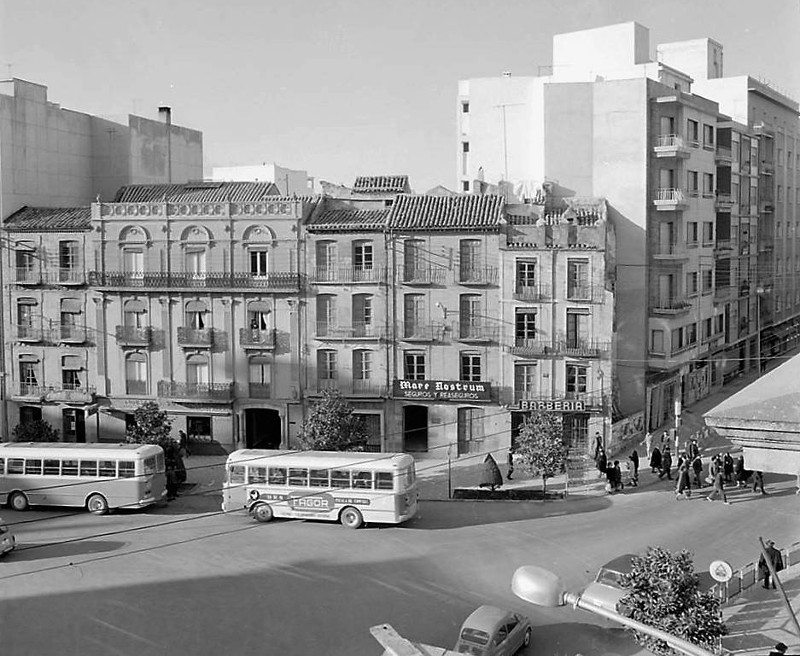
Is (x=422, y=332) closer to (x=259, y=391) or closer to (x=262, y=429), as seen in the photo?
(x=259, y=391)

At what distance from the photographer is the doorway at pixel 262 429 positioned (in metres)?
34.3

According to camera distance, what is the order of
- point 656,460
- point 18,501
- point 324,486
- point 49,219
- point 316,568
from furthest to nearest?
point 49,219, point 656,460, point 18,501, point 324,486, point 316,568

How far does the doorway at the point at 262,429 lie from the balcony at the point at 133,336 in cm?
432

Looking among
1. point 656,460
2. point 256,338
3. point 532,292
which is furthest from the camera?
point 256,338

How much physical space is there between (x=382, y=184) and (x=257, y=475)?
14647 millimetres

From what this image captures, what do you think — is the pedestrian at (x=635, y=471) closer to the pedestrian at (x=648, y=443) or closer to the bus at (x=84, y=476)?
the pedestrian at (x=648, y=443)

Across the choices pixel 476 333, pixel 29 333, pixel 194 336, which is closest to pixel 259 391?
pixel 194 336

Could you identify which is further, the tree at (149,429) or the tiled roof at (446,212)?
the tiled roof at (446,212)

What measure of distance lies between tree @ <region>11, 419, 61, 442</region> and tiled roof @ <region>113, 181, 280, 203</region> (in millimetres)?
8980

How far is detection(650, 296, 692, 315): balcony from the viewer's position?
35.5m

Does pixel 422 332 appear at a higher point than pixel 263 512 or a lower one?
higher

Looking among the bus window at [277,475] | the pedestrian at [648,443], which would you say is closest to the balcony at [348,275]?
the bus window at [277,475]

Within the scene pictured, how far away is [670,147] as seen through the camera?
35.3 metres

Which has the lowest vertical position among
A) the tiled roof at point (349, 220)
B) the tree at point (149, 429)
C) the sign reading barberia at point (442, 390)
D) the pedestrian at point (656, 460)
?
the pedestrian at point (656, 460)
